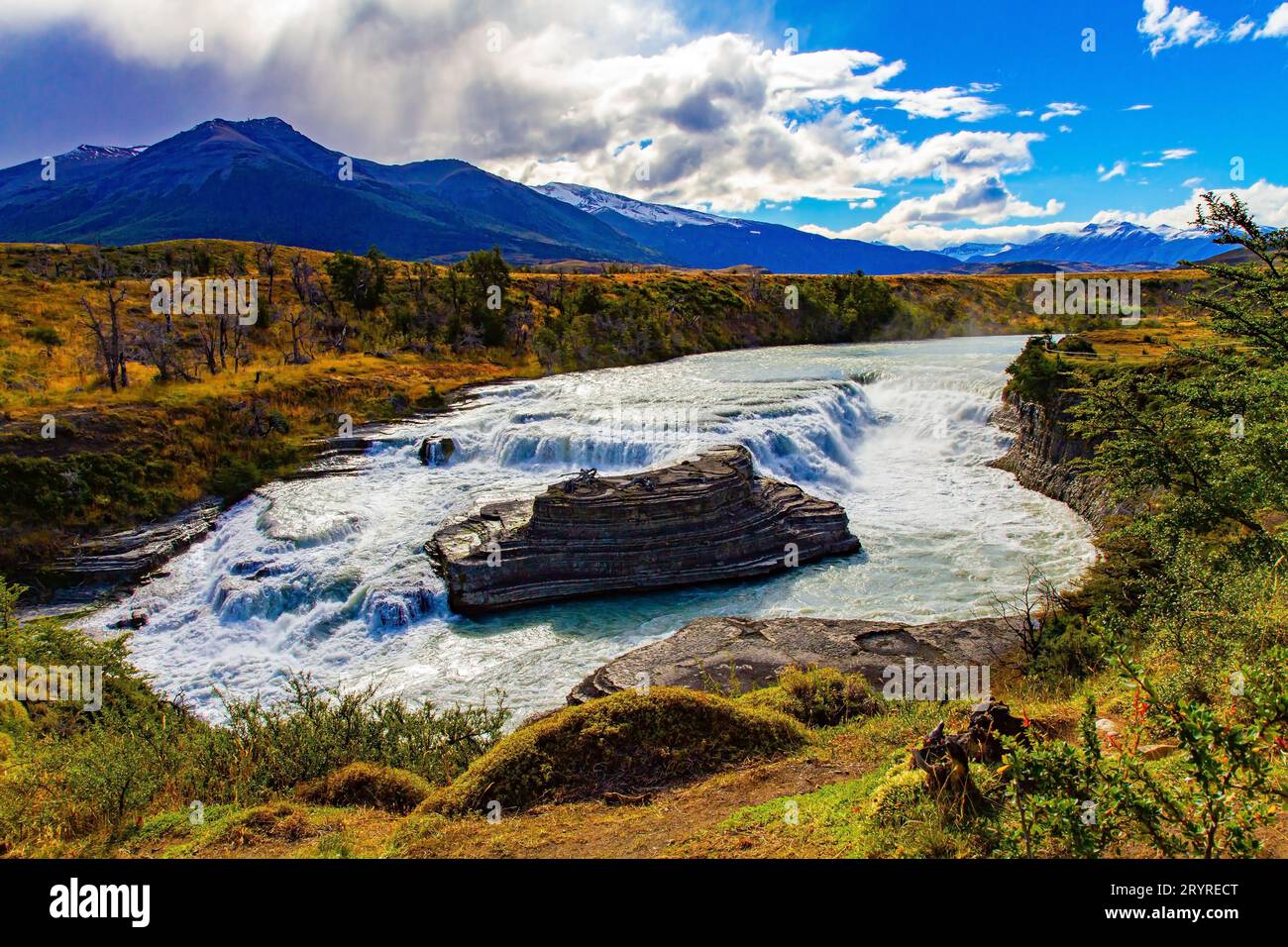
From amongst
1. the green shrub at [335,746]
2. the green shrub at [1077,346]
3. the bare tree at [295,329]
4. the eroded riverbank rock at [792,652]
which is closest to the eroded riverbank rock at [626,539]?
the eroded riverbank rock at [792,652]

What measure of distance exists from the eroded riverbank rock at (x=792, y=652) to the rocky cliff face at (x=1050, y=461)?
33.4 feet

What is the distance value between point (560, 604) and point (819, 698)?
10.4 meters

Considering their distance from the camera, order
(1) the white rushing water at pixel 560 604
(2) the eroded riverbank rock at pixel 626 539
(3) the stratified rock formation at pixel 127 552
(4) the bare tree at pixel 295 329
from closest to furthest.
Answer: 1. (1) the white rushing water at pixel 560 604
2. (2) the eroded riverbank rock at pixel 626 539
3. (3) the stratified rock formation at pixel 127 552
4. (4) the bare tree at pixel 295 329

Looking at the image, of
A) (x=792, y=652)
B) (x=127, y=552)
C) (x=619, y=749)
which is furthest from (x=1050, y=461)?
(x=127, y=552)

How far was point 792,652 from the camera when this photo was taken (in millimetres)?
13164

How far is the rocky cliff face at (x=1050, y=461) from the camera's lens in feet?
72.1

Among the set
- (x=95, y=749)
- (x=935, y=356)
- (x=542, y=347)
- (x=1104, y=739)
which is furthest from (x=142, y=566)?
(x=935, y=356)

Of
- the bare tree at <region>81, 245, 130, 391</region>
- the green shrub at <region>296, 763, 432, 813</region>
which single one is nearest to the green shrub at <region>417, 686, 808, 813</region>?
the green shrub at <region>296, 763, 432, 813</region>

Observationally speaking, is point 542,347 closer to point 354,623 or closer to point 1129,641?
point 354,623

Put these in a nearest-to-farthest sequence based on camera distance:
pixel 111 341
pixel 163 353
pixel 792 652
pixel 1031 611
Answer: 1. pixel 792 652
2. pixel 1031 611
3. pixel 111 341
4. pixel 163 353

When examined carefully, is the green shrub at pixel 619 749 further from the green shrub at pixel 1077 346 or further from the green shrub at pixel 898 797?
the green shrub at pixel 1077 346

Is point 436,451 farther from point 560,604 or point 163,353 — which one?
point 163,353
